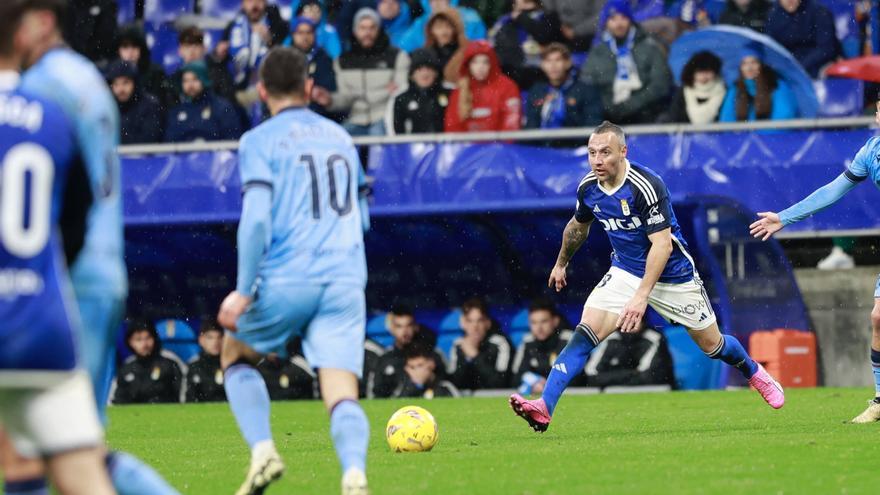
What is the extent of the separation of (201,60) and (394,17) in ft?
8.60

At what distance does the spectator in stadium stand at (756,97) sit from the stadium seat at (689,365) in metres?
2.63

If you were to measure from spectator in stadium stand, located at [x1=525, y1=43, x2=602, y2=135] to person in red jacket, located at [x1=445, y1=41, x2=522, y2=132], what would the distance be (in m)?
0.24

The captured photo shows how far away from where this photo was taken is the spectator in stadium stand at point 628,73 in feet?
62.3

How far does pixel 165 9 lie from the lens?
23.2 m

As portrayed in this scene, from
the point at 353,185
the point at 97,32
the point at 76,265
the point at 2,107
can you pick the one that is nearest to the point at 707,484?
the point at 353,185

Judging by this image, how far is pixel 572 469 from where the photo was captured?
8.93 metres

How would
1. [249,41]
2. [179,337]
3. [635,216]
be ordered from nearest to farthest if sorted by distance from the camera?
[635,216], [179,337], [249,41]

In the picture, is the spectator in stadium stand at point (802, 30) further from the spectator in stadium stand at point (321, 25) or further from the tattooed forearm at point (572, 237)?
the tattooed forearm at point (572, 237)

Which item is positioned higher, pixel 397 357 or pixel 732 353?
pixel 732 353

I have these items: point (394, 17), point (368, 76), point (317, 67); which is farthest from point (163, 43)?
point (368, 76)

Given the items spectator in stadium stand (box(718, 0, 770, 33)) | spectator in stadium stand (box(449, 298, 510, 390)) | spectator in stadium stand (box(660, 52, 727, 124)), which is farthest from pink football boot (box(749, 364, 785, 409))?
spectator in stadium stand (box(718, 0, 770, 33))

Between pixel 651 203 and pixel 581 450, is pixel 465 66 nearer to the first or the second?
pixel 651 203

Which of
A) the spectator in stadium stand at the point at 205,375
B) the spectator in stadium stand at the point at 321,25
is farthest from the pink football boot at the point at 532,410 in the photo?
the spectator in stadium stand at the point at 321,25

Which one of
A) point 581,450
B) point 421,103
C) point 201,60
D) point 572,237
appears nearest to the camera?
point 581,450
